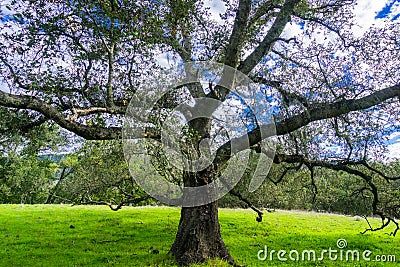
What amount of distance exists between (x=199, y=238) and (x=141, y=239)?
498cm

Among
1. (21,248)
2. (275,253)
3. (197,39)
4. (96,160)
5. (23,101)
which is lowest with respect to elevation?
(21,248)

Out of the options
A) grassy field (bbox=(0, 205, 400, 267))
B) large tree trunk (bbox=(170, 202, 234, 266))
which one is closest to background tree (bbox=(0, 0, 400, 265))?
large tree trunk (bbox=(170, 202, 234, 266))

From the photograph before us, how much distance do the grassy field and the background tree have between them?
2.26 metres

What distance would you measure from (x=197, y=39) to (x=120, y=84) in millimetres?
2660

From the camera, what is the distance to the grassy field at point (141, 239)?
32.4 ft

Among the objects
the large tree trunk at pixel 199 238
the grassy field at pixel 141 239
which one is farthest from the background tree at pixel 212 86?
the grassy field at pixel 141 239

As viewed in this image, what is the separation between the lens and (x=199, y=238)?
28.1 ft

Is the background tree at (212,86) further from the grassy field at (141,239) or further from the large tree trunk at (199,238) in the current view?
the grassy field at (141,239)

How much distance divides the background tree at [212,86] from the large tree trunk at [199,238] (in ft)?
0.09

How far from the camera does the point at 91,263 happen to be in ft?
30.7

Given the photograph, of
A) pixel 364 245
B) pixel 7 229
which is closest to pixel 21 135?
pixel 7 229

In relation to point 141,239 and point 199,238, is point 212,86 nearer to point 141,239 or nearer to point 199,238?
point 199,238

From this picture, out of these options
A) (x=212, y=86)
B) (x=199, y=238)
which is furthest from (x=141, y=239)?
(x=212, y=86)

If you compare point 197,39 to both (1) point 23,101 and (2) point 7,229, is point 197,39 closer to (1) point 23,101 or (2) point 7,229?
(1) point 23,101
